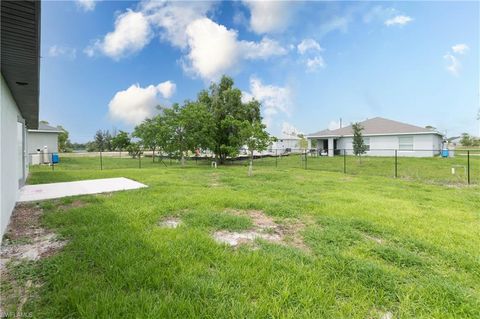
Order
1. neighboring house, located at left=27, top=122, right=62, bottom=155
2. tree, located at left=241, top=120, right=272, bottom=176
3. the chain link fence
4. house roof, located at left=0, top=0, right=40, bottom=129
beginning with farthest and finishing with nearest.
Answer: neighboring house, located at left=27, top=122, right=62, bottom=155, the chain link fence, tree, located at left=241, top=120, right=272, bottom=176, house roof, located at left=0, top=0, right=40, bottom=129

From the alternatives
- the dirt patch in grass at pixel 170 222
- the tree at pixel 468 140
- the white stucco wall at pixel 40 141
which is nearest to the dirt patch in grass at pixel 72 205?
the dirt patch in grass at pixel 170 222

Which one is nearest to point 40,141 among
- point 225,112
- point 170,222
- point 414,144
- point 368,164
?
point 225,112

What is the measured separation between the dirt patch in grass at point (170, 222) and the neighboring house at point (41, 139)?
20.3 metres

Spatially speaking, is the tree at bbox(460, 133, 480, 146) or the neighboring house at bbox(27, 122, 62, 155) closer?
the neighboring house at bbox(27, 122, 62, 155)

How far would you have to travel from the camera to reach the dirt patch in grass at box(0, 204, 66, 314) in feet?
6.66

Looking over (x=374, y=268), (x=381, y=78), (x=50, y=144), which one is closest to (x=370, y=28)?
(x=381, y=78)

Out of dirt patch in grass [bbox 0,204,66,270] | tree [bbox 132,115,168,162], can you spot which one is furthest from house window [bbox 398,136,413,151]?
dirt patch in grass [bbox 0,204,66,270]

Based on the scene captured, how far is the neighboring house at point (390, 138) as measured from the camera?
21625mm

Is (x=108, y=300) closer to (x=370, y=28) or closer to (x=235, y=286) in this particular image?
(x=235, y=286)

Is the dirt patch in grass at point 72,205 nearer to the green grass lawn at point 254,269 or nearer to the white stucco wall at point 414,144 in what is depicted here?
the green grass lawn at point 254,269

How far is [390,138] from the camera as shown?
2308 centimetres

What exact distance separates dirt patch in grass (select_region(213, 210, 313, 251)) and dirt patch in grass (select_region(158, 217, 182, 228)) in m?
0.78

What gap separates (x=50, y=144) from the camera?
19469 mm

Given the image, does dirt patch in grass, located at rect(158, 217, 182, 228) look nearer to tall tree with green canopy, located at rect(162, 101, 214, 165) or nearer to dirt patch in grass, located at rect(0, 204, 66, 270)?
dirt patch in grass, located at rect(0, 204, 66, 270)
